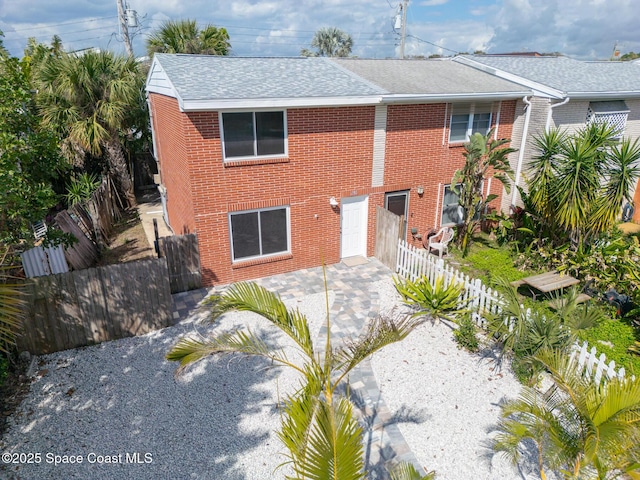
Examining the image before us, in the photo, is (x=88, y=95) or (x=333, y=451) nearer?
(x=333, y=451)

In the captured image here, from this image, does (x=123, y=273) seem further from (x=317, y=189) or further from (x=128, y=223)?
(x=128, y=223)

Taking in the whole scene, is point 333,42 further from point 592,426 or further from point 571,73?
point 592,426

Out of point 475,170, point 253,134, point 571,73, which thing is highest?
point 571,73

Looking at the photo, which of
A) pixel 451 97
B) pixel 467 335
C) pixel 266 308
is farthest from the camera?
pixel 451 97

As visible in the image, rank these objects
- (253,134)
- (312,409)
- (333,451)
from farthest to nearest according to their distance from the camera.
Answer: (253,134) → (312,409) → (333,451)

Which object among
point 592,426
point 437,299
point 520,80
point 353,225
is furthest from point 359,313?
point 520,80

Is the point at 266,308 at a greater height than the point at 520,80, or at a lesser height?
lesser

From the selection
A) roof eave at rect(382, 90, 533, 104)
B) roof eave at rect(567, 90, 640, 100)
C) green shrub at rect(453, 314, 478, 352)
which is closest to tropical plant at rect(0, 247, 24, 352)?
green shrub at rect(453, 314, 478, 352)

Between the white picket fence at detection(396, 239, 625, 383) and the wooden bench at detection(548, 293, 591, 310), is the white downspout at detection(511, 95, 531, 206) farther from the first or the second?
the white picket fence at detection(396, 239, 625, 383)
